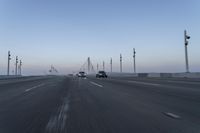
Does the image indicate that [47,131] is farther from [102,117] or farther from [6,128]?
[102,117]

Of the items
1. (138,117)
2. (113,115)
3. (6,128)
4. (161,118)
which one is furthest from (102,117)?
(6,128)

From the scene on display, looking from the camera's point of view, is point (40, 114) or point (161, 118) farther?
point (40, 114)

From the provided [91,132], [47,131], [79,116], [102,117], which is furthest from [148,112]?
[47,131]

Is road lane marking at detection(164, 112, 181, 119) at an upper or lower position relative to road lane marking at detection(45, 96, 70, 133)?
upper

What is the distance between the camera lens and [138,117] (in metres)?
8.15

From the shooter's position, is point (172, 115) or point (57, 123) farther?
point (172, 115)

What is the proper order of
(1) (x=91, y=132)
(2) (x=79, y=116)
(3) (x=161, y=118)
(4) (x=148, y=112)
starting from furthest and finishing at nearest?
1. (4) (x=148, y=112)
2. (2) (x=79, y=116)
3. (3) (x=161, y=118)
4. (1) (x=91, y=132)

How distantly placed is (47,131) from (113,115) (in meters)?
2.82

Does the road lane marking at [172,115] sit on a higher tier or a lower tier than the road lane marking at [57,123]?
higher

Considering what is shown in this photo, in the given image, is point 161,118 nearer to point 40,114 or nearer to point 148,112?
point 148,112

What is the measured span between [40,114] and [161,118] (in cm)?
414

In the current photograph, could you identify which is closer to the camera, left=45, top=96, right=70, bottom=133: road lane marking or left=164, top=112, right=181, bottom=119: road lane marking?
left=45, top=96, right=70, bottom=133: road lane marking

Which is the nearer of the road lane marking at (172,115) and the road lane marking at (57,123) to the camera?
the road lane marking at (57,123)

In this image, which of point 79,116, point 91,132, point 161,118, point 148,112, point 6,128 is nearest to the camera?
point 91,132
